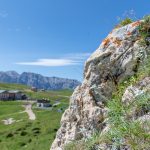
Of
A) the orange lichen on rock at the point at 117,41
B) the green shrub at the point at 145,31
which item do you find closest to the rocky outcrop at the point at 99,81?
the orange lichen on rock at the point at 117,41

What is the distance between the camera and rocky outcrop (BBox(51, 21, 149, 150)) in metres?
12.6

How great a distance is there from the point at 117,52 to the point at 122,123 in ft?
19.4

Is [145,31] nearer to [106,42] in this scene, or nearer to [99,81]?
[106,42]

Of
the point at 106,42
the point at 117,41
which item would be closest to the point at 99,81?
the point at 117,41

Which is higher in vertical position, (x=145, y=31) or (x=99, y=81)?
(x=145, y=31)

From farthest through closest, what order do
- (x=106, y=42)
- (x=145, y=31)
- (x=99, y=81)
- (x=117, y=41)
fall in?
(x=106, y=42), (x=117, y=41), (x=145, y=31), (x=99, y=81)

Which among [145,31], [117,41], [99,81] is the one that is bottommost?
[99,81]

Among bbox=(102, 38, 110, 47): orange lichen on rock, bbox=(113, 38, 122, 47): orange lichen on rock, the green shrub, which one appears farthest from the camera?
bbox=(102, 38, 110, 47): orange lichen on rock

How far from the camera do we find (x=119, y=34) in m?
15.1

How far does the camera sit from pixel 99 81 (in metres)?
13.6

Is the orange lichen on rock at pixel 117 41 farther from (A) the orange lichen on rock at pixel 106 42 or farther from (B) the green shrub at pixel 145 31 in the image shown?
(B) the green shrub at pixel 145 31

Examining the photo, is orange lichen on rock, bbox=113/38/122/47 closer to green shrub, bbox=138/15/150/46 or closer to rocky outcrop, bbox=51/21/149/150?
rocky outcrop, bbox=51/21/149/150

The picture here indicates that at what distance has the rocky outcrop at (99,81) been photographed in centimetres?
1259

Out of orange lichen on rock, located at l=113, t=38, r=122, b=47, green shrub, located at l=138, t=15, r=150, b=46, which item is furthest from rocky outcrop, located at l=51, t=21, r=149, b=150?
green shrub, located at l=138, t=15, r=150, b=46
